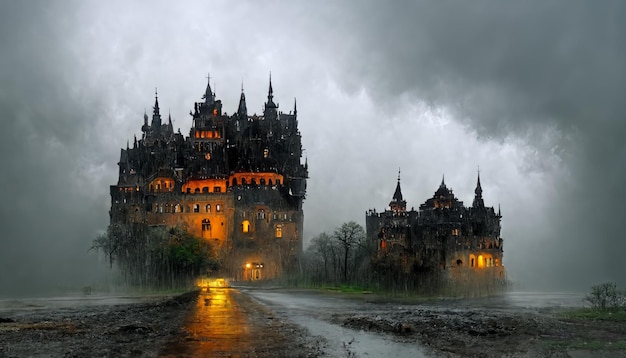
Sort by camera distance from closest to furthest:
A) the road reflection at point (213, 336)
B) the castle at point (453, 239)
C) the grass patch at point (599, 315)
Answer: the road reflection at point (213, 336), the grass patch at point (599, 315), the castle at point (453, 239)

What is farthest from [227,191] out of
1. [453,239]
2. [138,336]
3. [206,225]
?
[138,336]

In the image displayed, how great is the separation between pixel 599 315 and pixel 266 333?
31.6m

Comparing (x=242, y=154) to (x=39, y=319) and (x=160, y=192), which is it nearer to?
(x=160, y=192)

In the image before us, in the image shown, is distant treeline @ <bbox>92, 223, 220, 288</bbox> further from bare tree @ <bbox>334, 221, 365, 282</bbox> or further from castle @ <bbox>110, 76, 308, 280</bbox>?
bare tree @ <bbox>334, 221, 365, 282</bbox>

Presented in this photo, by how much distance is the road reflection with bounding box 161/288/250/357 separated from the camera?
36125mm

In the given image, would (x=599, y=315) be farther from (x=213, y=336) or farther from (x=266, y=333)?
(x=213, y=336)

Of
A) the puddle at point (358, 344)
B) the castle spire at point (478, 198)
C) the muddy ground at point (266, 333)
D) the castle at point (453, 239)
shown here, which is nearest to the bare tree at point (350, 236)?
the castle at point (453, 239)

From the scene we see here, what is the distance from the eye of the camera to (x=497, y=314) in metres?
64.5

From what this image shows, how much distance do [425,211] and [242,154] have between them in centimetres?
5245

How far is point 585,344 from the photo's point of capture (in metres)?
39.7

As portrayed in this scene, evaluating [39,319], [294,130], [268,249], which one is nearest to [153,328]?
[39,319]

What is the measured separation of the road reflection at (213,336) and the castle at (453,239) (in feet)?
218

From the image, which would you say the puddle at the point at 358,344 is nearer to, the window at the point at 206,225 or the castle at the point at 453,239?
the castle at the point at 453,239

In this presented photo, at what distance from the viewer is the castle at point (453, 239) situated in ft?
448
